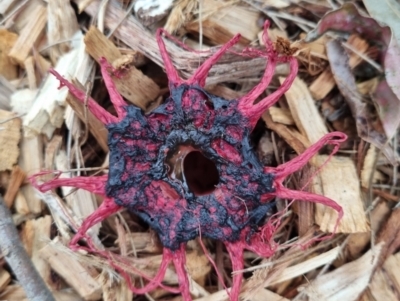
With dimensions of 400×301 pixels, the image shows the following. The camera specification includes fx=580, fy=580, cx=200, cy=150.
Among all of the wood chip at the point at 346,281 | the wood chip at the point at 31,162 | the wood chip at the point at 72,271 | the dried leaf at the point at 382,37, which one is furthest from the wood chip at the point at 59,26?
the wood chip at the point at 346,281

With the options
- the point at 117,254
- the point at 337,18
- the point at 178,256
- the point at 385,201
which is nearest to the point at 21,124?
the point at 117,254

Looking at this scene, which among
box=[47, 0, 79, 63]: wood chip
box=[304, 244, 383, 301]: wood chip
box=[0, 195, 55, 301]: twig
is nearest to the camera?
box=[0, 195, 55, 301]: twig

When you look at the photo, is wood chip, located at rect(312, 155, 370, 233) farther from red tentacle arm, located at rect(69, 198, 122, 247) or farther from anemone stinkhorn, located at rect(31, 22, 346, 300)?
red tentacle arm, located at rect(69, 198, 122, 247)

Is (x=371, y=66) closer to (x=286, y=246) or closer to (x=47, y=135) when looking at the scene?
(x=286, y=246)

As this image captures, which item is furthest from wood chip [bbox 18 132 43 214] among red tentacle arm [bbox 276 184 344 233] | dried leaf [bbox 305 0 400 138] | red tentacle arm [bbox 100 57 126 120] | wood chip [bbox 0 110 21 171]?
dried leaf [bbox 305 0 400 138]

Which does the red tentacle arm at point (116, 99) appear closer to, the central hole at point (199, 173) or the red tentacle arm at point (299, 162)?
the central hole at point (199, 173)

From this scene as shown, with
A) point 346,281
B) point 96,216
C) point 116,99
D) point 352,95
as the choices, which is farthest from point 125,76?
point 346,281

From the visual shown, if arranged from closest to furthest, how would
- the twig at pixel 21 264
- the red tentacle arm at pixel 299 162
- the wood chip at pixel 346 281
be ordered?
the red tentacle arm at pixel 299 162 → the twig at pixel 21 264 → the wood chip at pixel 346 281
